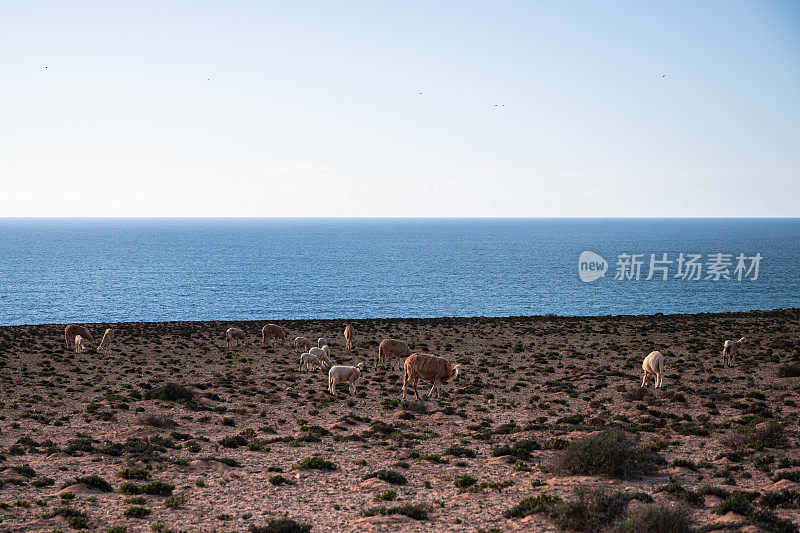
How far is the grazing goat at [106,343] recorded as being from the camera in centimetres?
4352

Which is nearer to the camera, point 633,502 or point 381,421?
point 633,502

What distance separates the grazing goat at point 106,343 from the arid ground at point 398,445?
2.01m

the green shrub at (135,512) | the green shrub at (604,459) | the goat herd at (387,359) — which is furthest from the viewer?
the goat herd at (387,359)

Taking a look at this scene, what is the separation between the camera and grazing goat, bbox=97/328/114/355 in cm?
4352

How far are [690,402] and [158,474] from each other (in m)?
22.7

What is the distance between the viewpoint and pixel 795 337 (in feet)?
151

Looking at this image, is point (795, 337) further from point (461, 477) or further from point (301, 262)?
point (301, 262)

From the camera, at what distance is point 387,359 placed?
3959 centimetres

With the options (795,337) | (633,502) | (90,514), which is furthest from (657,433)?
(795,337)

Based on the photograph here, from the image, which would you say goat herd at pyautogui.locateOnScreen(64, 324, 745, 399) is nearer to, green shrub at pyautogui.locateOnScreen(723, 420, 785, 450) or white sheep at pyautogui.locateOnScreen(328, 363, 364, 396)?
white sheep at pyautogui.locateOnScreen(328, 363, 364, 396)

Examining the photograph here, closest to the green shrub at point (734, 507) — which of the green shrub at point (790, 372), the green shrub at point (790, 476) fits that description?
the green shrub at point (790, 476)

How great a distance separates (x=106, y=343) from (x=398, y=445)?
33568 mm

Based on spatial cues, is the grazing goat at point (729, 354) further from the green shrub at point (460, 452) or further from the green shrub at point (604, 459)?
the green shrub at point (460, 452)

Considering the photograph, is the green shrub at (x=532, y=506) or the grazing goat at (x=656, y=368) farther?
the grazing goat at (x=656, y=368)
